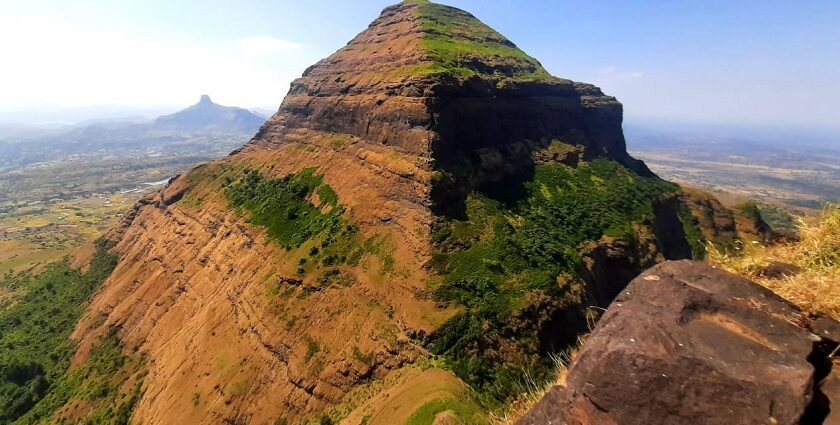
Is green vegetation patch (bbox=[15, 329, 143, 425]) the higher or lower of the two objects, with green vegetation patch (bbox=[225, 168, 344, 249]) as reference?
lower

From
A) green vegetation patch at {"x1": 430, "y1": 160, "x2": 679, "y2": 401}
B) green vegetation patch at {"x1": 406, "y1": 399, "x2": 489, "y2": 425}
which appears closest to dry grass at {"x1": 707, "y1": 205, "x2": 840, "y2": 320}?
green vegetation patch at {"x1": 430, "y1": 160, "x2": 679, "y2": 401}

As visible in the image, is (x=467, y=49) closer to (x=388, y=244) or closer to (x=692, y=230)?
(x=388, y=244)

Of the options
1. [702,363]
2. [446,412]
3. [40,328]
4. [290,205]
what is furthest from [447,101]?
[40,328]

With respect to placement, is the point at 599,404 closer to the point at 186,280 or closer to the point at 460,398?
the point at 460,398

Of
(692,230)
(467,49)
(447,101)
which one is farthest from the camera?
(692,230)

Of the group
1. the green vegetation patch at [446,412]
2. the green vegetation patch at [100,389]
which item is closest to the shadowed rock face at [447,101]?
the green vegetation patch at [446,412]

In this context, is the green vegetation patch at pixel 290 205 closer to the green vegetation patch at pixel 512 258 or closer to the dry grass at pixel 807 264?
the green vegetation patch at pixel 512 258

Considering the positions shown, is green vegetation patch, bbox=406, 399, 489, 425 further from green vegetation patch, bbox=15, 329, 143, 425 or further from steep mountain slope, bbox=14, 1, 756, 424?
green vegetation patch, bbox=15, 329, 143, 425
